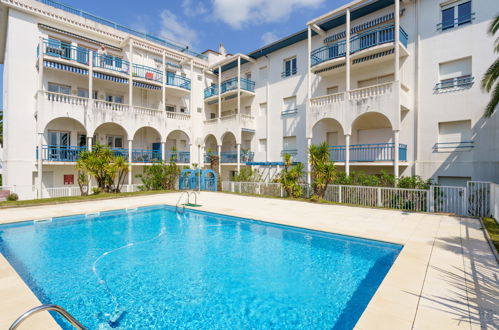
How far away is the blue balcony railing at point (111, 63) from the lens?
19.4 meters

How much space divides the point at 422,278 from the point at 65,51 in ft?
79.7

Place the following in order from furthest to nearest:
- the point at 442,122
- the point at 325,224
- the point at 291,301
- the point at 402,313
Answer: the point at 442,122 < the point at 325,224 < the point at 291,301 < the point at 402,313

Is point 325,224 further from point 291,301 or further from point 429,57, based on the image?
point 429,57

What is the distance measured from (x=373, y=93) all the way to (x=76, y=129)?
21.3 meters

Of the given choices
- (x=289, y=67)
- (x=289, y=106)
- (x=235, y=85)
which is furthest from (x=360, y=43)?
(x=235, y=85)

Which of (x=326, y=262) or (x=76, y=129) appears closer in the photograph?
(x=326, y=262)

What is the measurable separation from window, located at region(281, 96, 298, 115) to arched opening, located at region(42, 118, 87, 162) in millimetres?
16088

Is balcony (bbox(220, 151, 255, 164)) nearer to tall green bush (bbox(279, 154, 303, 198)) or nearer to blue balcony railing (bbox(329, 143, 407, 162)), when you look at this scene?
tall green bush (bbox(279, 154, 303, 198))

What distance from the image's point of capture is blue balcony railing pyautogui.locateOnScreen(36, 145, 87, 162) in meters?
17.2

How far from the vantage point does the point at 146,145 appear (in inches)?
934

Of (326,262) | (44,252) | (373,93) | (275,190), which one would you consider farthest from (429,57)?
(44,252)

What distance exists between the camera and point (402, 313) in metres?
3.63

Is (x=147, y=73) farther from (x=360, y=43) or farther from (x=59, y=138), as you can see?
(x=360, y=43)

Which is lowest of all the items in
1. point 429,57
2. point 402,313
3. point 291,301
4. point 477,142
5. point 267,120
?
point 291,301
